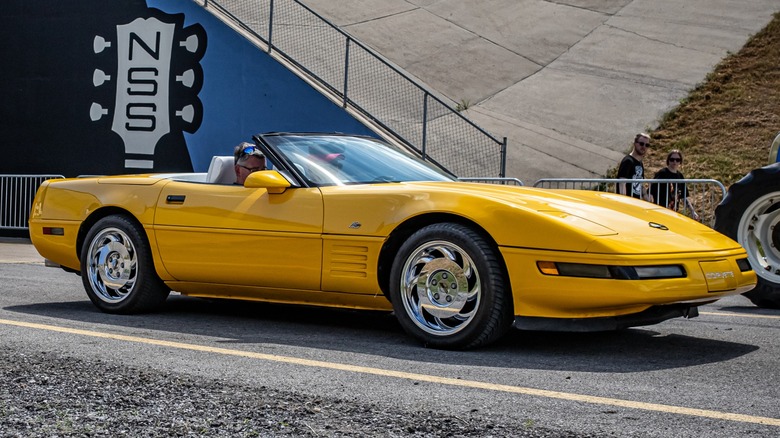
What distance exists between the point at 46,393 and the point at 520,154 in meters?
16.2

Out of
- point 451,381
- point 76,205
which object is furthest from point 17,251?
point 451,381

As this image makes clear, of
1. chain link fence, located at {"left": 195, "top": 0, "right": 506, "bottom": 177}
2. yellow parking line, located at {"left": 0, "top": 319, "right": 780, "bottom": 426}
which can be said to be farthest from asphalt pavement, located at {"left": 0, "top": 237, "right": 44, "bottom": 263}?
yellow parking line, located at {"left": 0, "top": 319, "right": 780, "bottom": 426}

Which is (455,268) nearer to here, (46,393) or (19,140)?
(46,393)

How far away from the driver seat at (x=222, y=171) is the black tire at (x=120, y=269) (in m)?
0.62

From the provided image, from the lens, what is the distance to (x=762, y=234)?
321 inches

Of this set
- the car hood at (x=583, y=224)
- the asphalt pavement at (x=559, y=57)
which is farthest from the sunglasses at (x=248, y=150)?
the asphalt pavement at (x=559, y=57)

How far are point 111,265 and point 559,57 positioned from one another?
19.4m

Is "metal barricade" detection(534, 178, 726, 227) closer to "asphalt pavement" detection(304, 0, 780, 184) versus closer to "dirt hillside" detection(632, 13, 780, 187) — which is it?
"dirt hillside" detection(632, 13, 780, 187)

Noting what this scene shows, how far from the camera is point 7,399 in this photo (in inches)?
173

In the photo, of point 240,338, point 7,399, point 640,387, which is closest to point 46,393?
point 7,399

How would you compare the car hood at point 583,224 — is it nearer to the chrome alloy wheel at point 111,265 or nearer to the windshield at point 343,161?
the windshield at point 343,161

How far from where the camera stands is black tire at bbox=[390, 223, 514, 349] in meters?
5.64

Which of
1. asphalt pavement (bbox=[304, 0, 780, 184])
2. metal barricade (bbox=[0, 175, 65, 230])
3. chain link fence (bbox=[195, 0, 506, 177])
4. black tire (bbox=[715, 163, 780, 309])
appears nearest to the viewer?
black tire (bbox=[715, 163, 780, 309])

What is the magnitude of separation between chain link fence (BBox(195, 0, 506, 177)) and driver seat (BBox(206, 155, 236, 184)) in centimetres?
972
